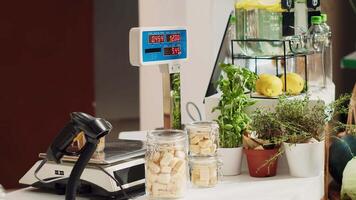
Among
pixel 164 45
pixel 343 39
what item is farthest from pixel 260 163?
pixel 343 39

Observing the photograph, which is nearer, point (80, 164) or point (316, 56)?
point (80, 164)

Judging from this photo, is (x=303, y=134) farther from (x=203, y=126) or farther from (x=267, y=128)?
(x=203, y=126)

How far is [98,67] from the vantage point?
372 cm

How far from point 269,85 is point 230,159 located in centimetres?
24

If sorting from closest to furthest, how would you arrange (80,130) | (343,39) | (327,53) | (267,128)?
(80,130)
(267,128)
(327,53)
(343,39)

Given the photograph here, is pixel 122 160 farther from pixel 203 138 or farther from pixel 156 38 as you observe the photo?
pixel 156 38

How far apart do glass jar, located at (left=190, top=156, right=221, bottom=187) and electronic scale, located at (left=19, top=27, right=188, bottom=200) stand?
118 millimetres

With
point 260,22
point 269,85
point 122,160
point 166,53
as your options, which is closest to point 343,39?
point 260,22

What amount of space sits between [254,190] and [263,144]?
0.14 metres

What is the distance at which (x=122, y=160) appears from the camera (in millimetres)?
1383

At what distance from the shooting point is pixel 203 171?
1390 millimetres

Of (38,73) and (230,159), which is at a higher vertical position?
(38,73)

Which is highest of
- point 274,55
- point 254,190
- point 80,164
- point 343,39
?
point 343,39

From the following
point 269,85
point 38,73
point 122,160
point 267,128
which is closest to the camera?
point 122,160
